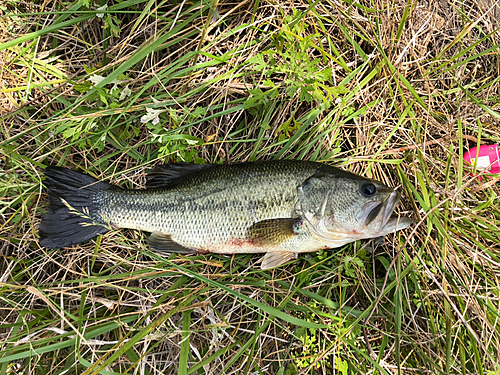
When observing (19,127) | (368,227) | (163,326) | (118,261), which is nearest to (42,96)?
(19,127)

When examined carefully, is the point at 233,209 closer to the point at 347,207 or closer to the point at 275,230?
the point at 275,230

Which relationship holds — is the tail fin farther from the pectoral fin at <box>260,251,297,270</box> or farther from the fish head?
the fish head

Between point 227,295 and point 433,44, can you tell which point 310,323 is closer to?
point 227,295

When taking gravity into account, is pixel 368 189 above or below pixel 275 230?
above

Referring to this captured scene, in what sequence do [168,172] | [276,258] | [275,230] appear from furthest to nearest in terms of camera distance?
[168,172], [276,258], [275,230]

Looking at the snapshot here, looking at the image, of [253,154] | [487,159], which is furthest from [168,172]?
[487,159]

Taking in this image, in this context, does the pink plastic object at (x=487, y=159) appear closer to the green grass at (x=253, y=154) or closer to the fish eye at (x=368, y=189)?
the green grass at (x=253, y=154)
